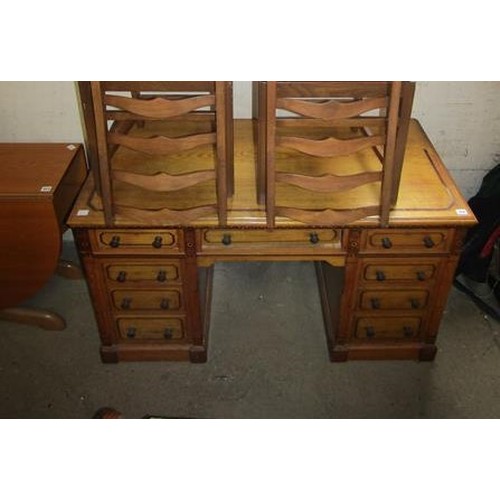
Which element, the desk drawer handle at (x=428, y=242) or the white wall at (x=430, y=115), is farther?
the white wall at (x=430, y=115)

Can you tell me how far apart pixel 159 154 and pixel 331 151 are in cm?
65

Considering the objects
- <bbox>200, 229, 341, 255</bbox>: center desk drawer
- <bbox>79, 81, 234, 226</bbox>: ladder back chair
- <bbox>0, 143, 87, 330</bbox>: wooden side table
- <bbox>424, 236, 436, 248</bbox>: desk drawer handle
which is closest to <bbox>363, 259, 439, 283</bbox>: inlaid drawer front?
<bbox>424, 236, 436, 248</bbox>: desk drawer handle

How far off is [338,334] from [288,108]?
48.2 inches

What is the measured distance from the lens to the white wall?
9.14 ft

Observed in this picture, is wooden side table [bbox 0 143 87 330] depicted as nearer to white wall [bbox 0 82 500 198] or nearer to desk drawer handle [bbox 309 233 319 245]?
white wall [bbox 0 82 500 198]

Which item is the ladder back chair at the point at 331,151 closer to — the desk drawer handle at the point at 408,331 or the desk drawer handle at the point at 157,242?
the desk drawer handle at the point at 157,242

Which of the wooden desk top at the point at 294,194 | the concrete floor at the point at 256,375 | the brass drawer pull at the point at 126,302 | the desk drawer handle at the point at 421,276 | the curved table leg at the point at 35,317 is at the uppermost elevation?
the wooden desk top at the point at 294,194

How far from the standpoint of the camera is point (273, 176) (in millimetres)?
1924

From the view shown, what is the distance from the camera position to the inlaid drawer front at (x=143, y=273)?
224 centimetres

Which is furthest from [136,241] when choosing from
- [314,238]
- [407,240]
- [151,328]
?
[407,240]

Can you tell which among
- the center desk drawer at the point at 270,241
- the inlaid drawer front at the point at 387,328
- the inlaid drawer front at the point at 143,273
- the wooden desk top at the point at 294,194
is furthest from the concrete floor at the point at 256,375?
the wooden desk top at the point at 294,194

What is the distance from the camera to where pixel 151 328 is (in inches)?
98.0

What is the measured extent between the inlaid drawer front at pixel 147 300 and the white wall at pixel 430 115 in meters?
1.15
